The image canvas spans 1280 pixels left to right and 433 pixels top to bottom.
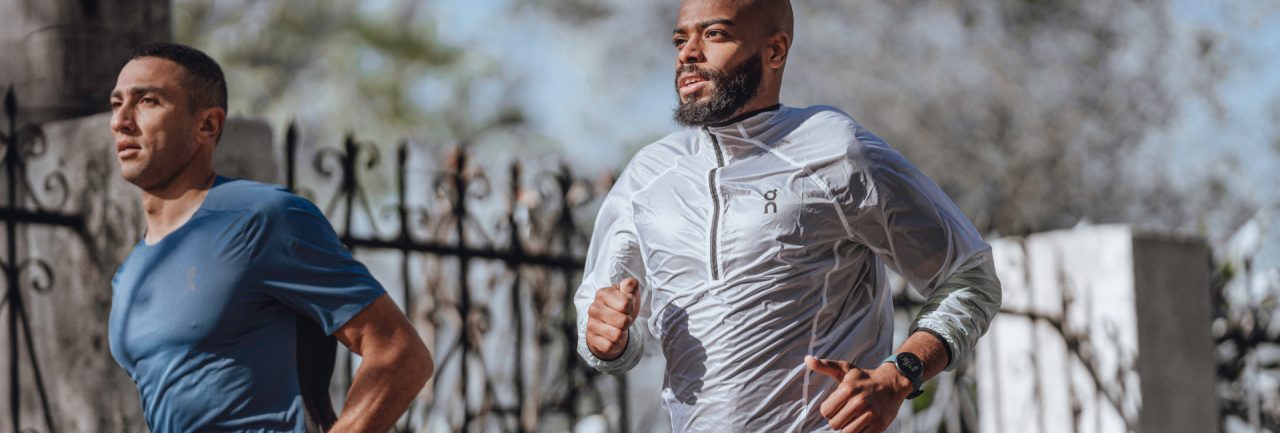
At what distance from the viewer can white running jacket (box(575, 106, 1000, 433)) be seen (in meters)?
2.86

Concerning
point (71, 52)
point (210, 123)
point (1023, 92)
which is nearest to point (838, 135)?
point (210, 123)

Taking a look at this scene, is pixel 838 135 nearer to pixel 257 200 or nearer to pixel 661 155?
pixel 661 155

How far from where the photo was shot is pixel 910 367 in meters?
2.71

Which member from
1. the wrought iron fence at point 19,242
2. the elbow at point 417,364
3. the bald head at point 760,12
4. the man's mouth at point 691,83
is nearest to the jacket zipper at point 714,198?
the man's mouth at point 691,83

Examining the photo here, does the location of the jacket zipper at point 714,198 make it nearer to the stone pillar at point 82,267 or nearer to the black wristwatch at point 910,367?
the black wristwatch at point 910,367

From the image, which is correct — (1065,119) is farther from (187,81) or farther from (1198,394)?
(187,81)

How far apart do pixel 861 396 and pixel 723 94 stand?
2.06ft

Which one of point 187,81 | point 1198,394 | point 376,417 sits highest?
point 187,81

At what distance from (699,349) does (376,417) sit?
0.62 metres

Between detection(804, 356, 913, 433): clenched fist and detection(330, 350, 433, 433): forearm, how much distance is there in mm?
814

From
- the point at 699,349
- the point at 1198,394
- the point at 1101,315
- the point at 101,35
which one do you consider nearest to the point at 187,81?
the point at 699,349

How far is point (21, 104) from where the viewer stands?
5.53m

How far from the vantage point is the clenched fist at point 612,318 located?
282 cm

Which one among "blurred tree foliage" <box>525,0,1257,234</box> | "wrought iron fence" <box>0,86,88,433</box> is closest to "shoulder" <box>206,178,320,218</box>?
"wrought iron fence" <box>0,86,88,433</box>
